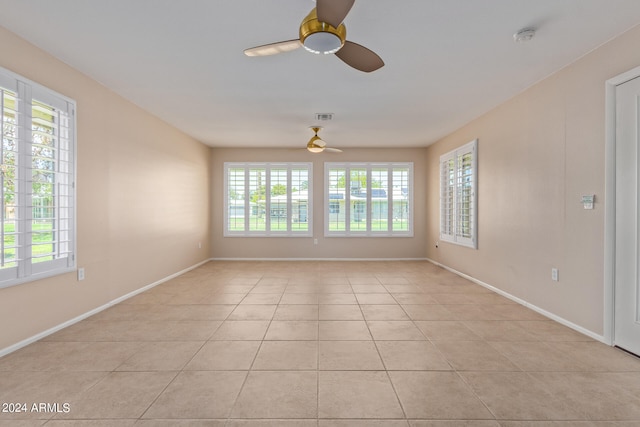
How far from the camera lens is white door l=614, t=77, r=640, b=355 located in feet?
7.82

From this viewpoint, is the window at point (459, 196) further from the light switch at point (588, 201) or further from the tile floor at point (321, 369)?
the light switch at point (588, 201)

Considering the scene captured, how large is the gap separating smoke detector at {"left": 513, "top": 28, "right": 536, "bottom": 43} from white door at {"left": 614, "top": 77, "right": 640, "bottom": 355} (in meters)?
0.89

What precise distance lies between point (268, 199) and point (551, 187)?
5.20 metres

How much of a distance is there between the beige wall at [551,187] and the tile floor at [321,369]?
0.39 metres

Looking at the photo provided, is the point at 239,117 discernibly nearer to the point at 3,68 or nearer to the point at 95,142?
the point at 95,142

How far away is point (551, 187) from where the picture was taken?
127 inches

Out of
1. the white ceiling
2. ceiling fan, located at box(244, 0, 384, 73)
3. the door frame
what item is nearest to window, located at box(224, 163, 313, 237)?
the white ceiling

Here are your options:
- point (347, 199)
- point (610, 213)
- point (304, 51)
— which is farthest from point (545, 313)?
point (347, 199)

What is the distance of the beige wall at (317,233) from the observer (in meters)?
6.86

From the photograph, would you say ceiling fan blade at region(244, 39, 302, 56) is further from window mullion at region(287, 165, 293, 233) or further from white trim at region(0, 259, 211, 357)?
window mullion at region(287, 165, 293, 233)

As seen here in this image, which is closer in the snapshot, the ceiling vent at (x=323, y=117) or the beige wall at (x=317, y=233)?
the ceiling vent at (x=323, y=117)

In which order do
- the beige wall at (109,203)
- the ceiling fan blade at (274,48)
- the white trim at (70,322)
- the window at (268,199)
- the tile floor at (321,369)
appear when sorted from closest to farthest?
the tile floor at (321,369), the ceiling fan blade at (274,48), the white trim at (70,322), the beige wall at (109,203), the window at (268,199)

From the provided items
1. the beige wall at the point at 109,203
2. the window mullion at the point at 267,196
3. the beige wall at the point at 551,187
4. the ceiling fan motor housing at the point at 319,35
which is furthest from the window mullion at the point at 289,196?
the ceiling fan motor housing at the point at 319,35

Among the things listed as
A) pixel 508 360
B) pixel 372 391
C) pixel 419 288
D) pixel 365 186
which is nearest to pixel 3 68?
pixel 372 391
